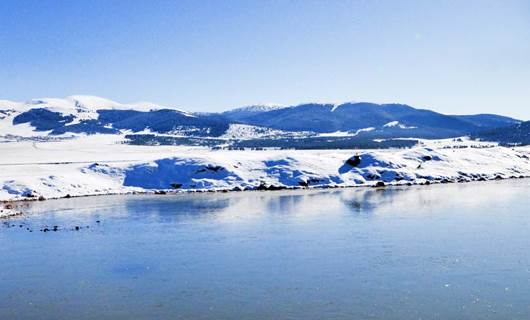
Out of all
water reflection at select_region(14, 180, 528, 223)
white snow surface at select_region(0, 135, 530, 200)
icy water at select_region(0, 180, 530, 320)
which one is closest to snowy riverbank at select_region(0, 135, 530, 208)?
white snow surface at select_region(0, 135, 530, 200)

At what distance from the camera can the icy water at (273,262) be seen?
22609 millimetres

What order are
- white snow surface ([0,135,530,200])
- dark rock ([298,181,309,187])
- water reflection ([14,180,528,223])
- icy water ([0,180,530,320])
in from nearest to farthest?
icy water ([0,180,530,320])
water reflection ([14,180,528,223])
white snow surface ([0,135,530,200])
dark rock ([298,181,309,187])

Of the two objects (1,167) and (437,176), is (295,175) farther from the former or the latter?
(1,167)

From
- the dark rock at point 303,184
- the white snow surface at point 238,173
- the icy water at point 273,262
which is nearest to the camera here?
the icy water at point 273,262

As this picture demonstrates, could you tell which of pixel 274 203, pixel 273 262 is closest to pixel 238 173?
pixel 274 203

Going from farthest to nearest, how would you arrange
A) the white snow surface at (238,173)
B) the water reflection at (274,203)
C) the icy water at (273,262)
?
the white snow surface at (238,173) < the water reflection at (274,203) < the icy water at (273,262)

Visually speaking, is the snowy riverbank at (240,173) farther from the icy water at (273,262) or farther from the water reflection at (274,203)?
the icy water at (273,262)

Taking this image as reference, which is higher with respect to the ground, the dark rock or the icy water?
the dark rock

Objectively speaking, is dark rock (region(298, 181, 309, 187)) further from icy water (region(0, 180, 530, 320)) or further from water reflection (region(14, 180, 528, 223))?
icy water (region(0, 180, 530, 320))

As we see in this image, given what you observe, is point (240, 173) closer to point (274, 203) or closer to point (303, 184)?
point (303, 184)

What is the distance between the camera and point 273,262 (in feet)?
98.7

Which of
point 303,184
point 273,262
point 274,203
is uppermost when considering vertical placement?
point 303,184

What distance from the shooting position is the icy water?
22609mm

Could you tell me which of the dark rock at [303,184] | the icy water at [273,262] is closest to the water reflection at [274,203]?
the icy water at [273,262]
